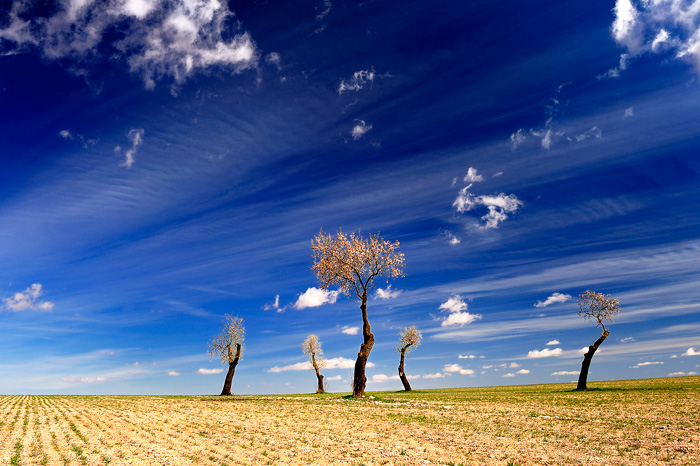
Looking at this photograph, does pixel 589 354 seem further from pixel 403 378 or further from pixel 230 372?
pixel 230 372

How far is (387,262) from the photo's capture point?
44938 mm

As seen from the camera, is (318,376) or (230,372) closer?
(230,372)

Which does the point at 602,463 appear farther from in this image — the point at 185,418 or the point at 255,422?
the point at 185,418

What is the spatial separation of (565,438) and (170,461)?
1630 cm

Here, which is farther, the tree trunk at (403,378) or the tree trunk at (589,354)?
the tree trunk at (403,378)

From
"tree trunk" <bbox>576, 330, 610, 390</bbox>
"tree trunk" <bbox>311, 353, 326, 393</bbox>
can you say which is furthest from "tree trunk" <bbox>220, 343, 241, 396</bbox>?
"tree trunk" <bbox>576, 330, 610, 390</bbox>

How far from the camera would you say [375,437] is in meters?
18.2

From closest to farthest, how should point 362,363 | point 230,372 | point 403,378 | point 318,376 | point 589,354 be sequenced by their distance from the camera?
1. point 362,363
2. point 589,354
3. point 230,372
4. point 403,378
5. point 318,376

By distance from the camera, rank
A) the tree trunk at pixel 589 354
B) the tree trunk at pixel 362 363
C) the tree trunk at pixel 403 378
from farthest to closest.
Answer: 1. the tree trunk at pixel 403 378
2. the tree trunk at pixel 589 354
3. the tree trunk at pixel 362 363

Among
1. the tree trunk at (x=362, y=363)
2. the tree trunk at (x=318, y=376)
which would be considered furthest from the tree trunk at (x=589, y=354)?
the tree trunk at (x=318, y=376)

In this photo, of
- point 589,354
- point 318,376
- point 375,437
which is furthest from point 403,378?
point 375,437

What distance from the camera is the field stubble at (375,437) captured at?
14.4 metres

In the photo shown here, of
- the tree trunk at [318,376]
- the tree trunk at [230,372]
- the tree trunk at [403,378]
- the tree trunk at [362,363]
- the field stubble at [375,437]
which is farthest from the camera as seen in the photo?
the tree trunk at [318,376]

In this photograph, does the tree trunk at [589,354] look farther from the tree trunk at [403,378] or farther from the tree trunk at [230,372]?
the tree trunk at [230,372]
